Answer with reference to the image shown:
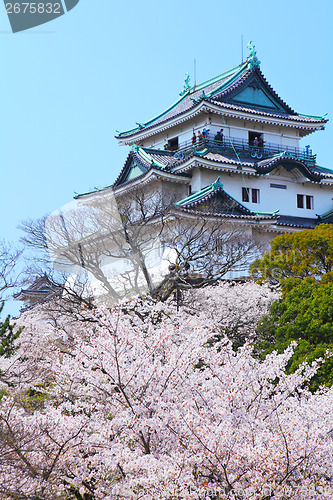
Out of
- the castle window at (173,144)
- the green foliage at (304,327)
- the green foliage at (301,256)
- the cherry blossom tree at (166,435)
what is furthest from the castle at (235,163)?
the cherry blossom tree at (166,435)

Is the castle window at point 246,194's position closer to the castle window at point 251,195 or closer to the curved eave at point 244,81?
the castle window at point 251,195

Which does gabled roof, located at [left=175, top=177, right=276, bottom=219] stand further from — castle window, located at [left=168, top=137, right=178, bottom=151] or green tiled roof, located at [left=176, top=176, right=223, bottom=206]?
castle window, located at [left=168, top=137, right=178, bottom=151]

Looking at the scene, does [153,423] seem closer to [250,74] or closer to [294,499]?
[294,499]

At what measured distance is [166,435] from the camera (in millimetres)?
8133

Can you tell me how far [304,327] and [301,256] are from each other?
7.63 metres

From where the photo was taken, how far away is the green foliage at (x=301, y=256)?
22.2 meters

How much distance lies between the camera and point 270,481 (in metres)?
7.65

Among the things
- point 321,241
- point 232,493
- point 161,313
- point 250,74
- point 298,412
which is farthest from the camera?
point 250,74

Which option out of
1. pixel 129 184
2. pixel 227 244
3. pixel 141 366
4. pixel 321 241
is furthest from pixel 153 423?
pixel 129 184

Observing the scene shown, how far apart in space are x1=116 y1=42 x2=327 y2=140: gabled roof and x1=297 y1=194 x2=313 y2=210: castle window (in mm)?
4940

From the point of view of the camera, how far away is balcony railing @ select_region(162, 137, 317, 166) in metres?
34.6

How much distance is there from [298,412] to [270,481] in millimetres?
1340

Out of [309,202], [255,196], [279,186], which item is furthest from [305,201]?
[255,196]

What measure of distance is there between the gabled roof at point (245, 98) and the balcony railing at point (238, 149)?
192 cm
